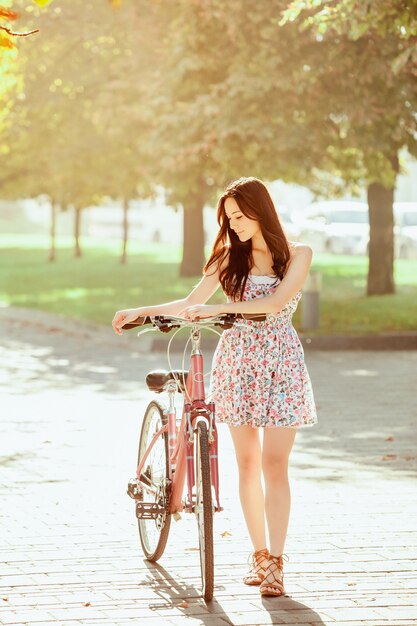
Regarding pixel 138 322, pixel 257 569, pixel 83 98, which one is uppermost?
pixel 83 98

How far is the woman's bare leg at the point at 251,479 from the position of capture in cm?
615

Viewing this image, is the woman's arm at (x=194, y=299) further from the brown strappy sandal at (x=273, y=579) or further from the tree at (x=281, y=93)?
the tree at (x=281, y=93)

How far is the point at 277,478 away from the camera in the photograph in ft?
19.9

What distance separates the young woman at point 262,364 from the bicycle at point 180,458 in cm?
14

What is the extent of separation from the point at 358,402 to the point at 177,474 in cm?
695

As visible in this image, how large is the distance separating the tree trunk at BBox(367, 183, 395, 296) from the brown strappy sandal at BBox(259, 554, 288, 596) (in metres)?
19.0

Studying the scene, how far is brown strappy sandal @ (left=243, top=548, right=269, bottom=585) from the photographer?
6117 millimetres

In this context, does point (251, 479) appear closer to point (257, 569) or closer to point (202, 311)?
point (257, 569)

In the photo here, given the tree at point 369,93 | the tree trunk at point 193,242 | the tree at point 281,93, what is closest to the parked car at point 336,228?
the tree trunk at point 193,242

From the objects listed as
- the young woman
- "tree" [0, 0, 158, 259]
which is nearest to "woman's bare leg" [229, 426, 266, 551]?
the young woman

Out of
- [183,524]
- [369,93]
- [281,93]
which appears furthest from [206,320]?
[281,93]

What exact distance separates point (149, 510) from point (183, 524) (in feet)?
4.44

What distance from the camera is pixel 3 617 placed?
5594 mm

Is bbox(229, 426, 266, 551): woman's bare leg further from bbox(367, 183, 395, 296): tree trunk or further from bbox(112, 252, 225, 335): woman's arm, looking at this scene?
bbox(367, 183, 395, 296): tree trunk
